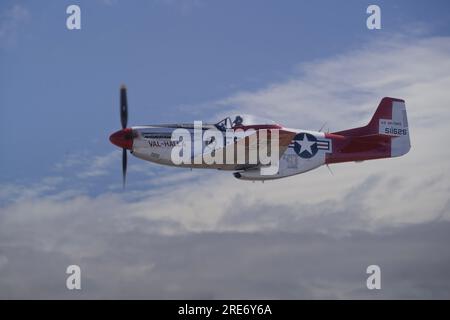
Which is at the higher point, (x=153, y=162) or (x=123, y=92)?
(x=123, y=92)

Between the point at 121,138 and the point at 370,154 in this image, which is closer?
the point at 121,138

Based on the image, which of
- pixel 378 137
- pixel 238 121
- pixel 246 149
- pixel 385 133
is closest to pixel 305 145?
pixel 246 149

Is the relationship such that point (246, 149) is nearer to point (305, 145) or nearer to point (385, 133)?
point (305, 145)

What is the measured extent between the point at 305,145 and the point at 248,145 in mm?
3143

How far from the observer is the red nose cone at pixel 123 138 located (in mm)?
32250

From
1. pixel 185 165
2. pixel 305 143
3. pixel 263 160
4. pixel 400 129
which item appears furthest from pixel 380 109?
pixel 185 165

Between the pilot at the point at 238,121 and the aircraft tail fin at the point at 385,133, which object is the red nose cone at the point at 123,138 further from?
the aircraft tail fin at the point at 385,133

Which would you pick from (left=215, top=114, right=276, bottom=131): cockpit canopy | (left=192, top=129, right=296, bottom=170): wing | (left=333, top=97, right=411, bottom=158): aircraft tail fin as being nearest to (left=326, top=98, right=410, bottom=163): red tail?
(left=333, top=97, right=411, bottom=158): aircraft tail fin

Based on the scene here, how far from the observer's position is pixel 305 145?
3419cm

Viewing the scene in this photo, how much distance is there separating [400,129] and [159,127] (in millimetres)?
11605

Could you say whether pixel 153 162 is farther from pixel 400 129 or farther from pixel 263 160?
pixel 400 129

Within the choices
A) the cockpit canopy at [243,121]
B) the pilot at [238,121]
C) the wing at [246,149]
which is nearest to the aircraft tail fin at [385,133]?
the wing at [246,149]

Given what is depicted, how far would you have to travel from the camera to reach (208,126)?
3262 centimetres

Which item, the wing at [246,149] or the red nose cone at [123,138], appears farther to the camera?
the red nose cone at [123,138]
